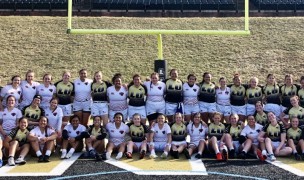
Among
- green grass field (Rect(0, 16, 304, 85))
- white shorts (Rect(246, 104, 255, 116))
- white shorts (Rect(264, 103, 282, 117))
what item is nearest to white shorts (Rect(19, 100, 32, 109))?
white shorts (Rect(246, 104, 255, 116))

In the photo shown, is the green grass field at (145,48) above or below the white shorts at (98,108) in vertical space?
above

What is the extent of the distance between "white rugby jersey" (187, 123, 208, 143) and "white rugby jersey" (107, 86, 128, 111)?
3.87 ft

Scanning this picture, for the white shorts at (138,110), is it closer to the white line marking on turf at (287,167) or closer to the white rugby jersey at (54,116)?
the white rugby jersey at (54,116)

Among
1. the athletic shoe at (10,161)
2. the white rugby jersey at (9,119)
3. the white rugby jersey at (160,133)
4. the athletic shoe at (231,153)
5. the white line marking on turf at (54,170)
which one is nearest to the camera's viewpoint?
the white line marking on turf at (54,170)

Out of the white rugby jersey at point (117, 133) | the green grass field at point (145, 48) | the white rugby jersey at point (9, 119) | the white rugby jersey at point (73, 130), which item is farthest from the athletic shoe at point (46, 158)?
the green grass field at point (145, 48)

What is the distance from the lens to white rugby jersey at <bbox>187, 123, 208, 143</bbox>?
20.5 feet

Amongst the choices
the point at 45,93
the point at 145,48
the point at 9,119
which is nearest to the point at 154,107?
the point at 45,93

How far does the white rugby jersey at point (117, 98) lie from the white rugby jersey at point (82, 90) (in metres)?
0.36

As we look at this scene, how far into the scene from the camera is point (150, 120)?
676 cm

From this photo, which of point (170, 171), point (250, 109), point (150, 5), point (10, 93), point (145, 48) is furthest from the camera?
point (150, 5)

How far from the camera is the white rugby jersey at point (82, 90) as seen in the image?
6.79 meters

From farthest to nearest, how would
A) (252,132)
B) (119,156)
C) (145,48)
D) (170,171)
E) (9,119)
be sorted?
1. (145,48)
2. (252,132)
3. (9,119)
4. (119,156)
5. (170,171)

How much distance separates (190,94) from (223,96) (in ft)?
1.82

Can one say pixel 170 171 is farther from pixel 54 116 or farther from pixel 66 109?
pixel 66 109
